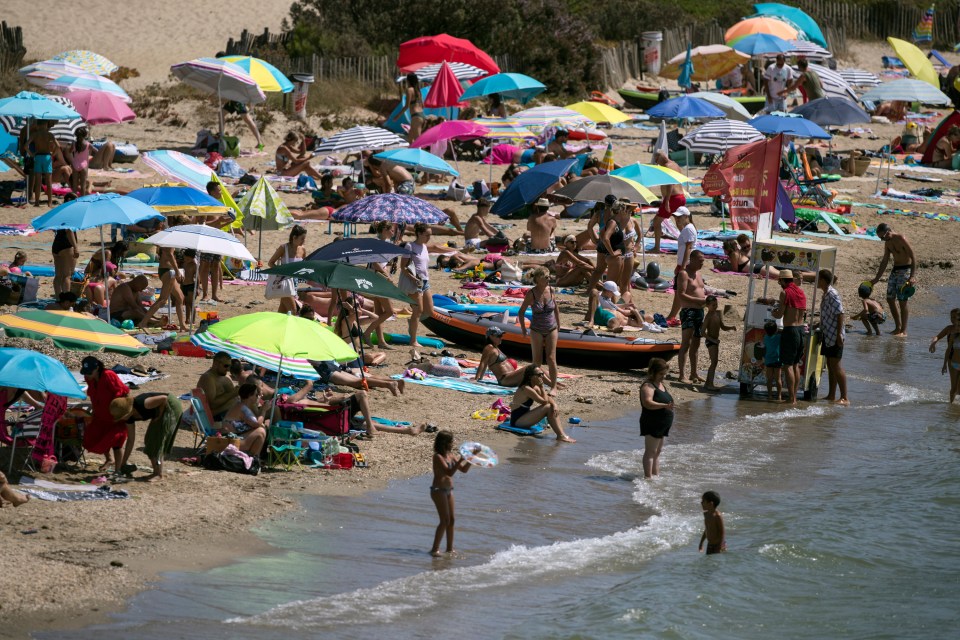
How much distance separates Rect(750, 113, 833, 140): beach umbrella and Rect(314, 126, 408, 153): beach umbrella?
7.47m

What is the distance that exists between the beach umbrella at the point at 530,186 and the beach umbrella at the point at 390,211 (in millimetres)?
3315

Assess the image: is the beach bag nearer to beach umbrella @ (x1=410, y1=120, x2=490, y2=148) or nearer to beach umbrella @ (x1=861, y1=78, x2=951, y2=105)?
beach umbrella @ (x1=410, y1=120, x2=490, y2=148)

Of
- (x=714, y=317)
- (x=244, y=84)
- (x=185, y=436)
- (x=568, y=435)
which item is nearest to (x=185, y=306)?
(x=185, y=436)

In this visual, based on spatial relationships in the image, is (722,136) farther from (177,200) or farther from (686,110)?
(177,200)

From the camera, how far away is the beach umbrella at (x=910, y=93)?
98.9 ft

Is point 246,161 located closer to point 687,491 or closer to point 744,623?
point 687,491

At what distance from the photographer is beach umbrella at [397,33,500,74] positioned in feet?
99.8

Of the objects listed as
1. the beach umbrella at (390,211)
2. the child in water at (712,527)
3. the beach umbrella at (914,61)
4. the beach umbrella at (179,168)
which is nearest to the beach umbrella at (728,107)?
the beach umbrella at (914,61)

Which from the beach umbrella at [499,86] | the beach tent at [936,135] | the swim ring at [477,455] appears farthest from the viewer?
the beach tent at [936,135]

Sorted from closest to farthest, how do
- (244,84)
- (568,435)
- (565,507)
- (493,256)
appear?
(565,507) < (568,435) < (493,256) < (244,84)

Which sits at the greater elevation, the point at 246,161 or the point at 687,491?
the point at 246,161

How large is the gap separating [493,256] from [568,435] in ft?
23.0

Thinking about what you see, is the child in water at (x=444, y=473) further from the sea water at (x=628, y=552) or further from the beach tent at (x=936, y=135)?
the beach tent at (x=936, y=135)

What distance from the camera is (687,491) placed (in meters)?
12.4
